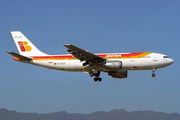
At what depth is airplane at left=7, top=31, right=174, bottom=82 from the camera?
52281mm

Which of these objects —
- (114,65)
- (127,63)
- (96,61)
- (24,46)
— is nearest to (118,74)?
(127,63)

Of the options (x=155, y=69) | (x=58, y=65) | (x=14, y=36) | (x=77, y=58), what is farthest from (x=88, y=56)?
(x=14, y=36)

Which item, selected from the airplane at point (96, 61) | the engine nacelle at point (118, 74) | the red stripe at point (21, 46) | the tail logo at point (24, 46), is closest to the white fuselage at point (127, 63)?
the airplane at point (96, 61)

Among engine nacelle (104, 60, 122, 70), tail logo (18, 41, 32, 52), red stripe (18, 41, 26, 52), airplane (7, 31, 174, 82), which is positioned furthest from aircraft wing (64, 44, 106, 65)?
Result: red stripe (18, 41, 26, 52)

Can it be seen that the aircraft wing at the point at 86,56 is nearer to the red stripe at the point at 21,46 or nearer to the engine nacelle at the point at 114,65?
the engine nacelle at the point at 114,65

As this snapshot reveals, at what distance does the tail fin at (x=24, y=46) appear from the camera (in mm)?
57419

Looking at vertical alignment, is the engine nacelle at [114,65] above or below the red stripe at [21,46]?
below

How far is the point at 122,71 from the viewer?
2254 inches

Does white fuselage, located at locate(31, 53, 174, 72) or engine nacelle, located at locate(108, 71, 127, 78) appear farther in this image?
engine nacelle, located at locate(108, 71, 127, 78)

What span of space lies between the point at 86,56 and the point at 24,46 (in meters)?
13.5

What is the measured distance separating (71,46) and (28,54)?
1187 centimetres

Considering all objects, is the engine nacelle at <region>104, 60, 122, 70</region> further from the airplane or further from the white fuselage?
the white fuselage

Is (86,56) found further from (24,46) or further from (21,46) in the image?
(21,46)

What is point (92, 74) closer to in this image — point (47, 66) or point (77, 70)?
point (77, 70)
